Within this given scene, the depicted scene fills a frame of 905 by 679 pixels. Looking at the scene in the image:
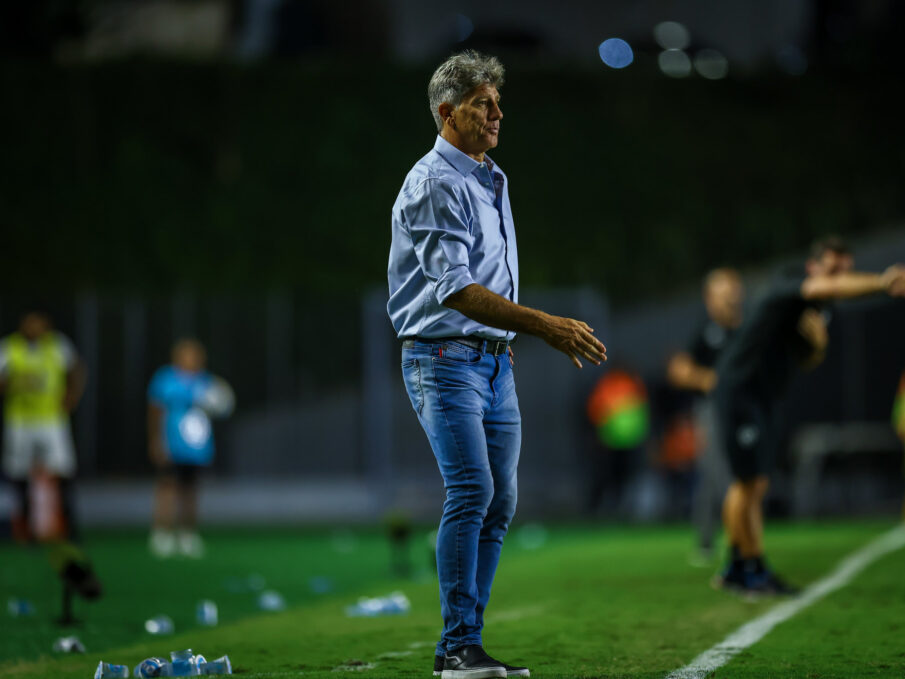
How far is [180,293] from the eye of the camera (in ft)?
69.4

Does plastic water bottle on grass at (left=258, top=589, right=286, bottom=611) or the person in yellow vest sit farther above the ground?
the person in yellow vest

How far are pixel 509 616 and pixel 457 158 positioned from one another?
340 centimetres

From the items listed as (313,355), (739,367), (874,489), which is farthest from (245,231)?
(739,367)

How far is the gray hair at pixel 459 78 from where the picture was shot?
17.3 feet

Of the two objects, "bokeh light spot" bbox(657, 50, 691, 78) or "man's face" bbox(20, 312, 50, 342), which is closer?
"man's face" bbox(20, 312, 50, 342)

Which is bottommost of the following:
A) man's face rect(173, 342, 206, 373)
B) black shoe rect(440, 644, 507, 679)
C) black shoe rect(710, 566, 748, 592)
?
black shoe rect(710, 566, 748, 592)

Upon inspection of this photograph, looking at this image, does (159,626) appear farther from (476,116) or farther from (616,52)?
(616,52)

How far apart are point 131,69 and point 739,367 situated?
25392mm

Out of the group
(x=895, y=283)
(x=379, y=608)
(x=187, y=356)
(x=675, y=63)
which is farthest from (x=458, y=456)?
(x=675, y=63)

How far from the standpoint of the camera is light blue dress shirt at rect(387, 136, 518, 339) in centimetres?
514

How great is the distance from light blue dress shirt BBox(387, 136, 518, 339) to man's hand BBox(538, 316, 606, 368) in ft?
1.09

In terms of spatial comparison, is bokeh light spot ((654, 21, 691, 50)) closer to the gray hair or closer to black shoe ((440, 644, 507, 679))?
the gray hair

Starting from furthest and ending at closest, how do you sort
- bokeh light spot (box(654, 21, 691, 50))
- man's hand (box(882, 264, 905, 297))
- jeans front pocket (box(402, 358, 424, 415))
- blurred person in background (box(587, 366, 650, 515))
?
bokeh light spot (box(654, 21, 691, 50)) < blurred person in background (box(587, 366, 650, 515)) < man's hand (box(882, 264, 905, 297)) < jeans front pocket (box(402, 358, 424, 415))

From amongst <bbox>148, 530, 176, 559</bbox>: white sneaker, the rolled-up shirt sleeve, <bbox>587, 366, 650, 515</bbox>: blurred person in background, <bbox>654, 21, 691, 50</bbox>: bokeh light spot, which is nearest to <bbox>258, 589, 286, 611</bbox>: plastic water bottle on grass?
the rolled-up shirt sleeve
